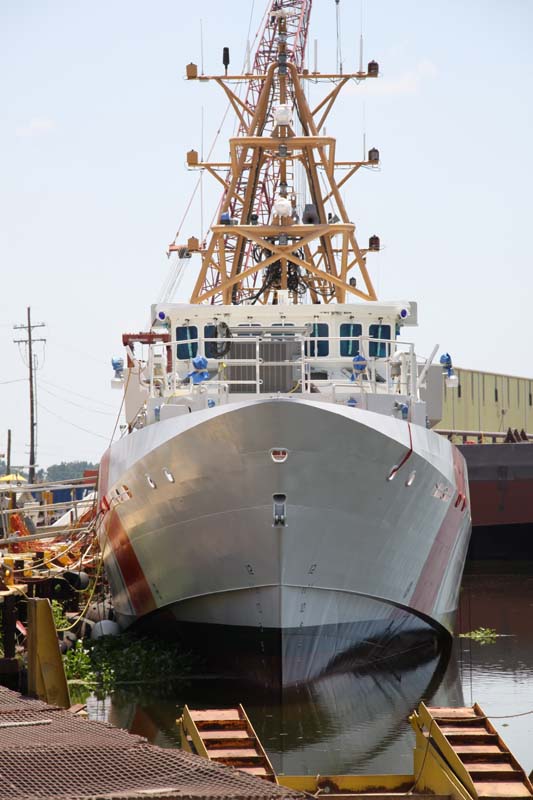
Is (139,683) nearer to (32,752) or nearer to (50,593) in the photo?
(50,593)

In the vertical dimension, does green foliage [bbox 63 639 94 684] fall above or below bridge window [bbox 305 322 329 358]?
below

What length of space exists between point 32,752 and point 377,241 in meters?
22.8

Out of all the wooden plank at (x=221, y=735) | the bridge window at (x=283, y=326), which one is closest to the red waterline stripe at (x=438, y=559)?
the bridge window at (x=283, y=326)

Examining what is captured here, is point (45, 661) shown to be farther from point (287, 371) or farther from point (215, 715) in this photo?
point (287, 371)

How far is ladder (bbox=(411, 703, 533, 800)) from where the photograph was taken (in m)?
10.7

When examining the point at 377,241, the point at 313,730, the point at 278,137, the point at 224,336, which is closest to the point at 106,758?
the point at 313,730

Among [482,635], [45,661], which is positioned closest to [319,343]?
[482,635]

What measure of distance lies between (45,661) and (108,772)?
21.5ft

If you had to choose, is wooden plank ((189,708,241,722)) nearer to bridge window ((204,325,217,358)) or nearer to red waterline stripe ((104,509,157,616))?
red waterline stripe ((104,509,157,616))

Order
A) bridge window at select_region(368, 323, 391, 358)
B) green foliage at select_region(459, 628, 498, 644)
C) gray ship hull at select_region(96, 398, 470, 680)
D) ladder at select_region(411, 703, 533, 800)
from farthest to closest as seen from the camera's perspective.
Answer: green foliage at select_region(459, 628, 498, 644) → bridge window at select_region(368, 323, 391, 358) → gray ship hull at select_region(96, 398, 470, 680) → ladder at select_region(411, 703, 533, 800)

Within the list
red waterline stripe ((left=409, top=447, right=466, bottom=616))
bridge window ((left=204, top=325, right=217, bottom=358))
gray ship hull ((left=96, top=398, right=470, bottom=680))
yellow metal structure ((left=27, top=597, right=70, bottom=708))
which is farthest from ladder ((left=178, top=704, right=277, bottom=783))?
bridge window ((left=204, top=325, right=217, bottom=358))

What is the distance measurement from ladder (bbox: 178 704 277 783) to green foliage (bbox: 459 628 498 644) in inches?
447

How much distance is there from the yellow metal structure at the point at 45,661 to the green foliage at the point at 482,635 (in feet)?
34.4

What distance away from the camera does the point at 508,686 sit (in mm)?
18672
